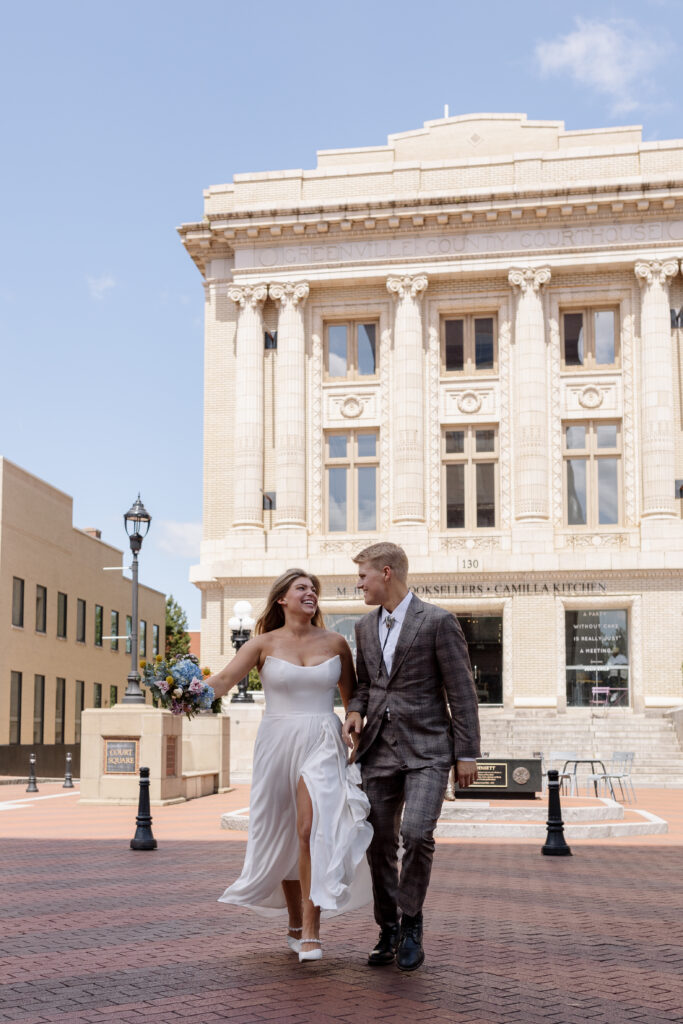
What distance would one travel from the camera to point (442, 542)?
4238 centimetres

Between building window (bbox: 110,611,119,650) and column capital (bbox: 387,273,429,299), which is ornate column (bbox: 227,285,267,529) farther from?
building window (bbox: 110,611,119,650)

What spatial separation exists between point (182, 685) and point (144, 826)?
16.9ft

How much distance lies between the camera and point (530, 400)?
41812 millimetres

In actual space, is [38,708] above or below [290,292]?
below

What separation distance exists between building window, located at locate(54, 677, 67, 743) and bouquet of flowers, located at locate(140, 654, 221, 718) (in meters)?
25.1

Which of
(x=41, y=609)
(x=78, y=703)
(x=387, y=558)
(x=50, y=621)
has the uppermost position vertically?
(x=41, y=609)

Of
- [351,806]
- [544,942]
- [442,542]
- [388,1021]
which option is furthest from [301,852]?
[442,542]

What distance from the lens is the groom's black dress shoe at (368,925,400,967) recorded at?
22.7ft

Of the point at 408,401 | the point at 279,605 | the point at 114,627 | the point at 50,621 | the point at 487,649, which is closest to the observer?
the point at 279,605

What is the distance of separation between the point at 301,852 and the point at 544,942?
2165 mm

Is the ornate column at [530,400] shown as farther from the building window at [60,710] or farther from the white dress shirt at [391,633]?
the white dress shirt at [391,633]

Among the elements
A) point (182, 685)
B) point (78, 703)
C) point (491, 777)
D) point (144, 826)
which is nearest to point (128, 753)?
point (491, 777)

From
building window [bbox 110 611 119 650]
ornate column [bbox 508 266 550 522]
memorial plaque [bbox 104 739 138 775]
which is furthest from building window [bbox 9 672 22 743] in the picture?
memorial plaque [bbox 104 739 138 775]

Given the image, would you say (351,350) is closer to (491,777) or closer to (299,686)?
(491,777)
